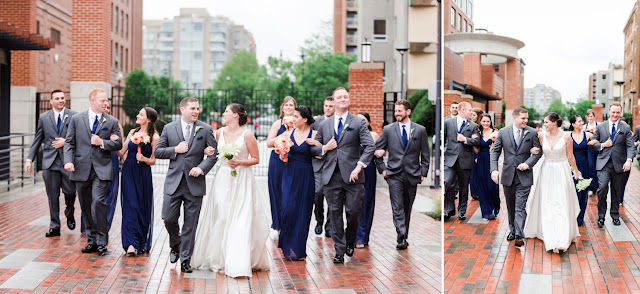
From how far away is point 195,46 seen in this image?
526 ft

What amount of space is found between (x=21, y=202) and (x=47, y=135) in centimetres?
358

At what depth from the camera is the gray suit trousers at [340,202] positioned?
7.85m

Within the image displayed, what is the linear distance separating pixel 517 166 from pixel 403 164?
1381mm

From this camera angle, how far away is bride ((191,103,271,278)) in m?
7.30

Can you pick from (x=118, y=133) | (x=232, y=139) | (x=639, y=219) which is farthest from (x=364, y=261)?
(x=639, y=219)

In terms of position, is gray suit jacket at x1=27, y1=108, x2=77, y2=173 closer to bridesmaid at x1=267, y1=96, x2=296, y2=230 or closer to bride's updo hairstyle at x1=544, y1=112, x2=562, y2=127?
bridesmaid at x1=267, y1=96, x2=296, y2=230

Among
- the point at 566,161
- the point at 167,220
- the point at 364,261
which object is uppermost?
the point at 566,161

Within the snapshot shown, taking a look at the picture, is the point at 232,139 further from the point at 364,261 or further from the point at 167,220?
the point at 364,261

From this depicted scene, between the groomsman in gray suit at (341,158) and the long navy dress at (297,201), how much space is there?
17 cm

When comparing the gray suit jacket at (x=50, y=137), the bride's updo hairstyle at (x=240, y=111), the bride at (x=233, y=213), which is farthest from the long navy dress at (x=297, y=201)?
the gray suit jacket at (x=50, y=137)

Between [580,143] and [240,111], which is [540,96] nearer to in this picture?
[240,111]

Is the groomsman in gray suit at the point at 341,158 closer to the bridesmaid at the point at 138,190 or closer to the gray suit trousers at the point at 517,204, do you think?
the gray suit trousers at the point at 517,204

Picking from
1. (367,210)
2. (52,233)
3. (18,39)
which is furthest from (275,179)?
(18,39)

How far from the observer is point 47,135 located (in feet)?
31.6
